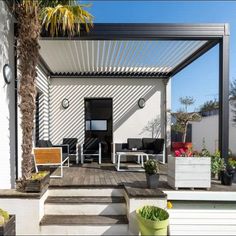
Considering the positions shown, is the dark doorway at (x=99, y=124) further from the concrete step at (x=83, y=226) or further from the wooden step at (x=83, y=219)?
the concrete step at (x=83, y=226)

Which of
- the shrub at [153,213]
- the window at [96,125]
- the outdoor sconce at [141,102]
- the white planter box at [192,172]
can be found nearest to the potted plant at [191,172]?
the white planter box at [192,172]

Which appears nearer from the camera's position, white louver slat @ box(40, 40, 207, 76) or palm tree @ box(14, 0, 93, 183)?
palm tree @ box(14, 0, 93, 183)

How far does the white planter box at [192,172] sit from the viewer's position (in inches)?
164

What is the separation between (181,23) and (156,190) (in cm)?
331

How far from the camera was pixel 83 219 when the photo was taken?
375cm

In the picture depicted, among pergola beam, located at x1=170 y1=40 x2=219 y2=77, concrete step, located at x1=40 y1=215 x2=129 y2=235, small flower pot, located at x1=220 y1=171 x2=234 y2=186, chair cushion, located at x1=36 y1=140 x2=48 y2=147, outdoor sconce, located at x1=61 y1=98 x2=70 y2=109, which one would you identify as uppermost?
pergola beam, located at x1=170 y1=40 x2=219 y2=77

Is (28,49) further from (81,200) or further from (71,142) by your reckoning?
(71,142)

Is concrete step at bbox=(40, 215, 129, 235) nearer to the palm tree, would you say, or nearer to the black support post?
the palm tree

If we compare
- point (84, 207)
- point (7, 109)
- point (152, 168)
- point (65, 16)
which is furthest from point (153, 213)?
point (65, 16)

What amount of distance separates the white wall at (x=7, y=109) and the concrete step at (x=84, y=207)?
88 cm

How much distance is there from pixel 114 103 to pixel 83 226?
5.65 meters

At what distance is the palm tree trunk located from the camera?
3846 mm

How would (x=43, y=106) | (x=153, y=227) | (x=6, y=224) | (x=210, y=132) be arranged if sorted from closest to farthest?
(x=6, y=224)
(x=153, y=227)
(x=43, y=106)
(x=210, y=132)

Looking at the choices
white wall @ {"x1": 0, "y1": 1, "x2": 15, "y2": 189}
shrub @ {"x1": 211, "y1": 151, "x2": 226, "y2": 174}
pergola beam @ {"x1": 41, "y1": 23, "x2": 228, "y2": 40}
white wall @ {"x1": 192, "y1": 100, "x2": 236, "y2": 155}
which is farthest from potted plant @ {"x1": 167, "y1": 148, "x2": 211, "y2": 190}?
white wall @ {"x1": 192, "y1": 100, "x2": 236, "y2": 155}
